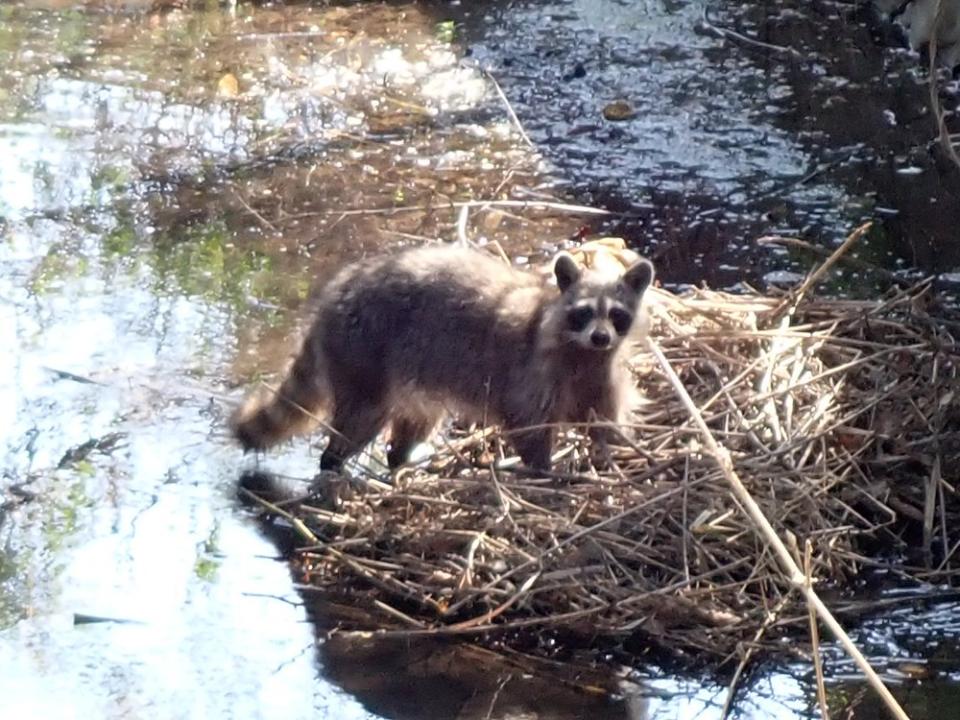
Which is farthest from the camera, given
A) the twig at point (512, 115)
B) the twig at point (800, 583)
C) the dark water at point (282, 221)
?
the twig at point (512, 115)

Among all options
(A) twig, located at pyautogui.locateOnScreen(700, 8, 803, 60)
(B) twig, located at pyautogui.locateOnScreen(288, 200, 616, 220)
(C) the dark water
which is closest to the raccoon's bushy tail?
(C) the dark water

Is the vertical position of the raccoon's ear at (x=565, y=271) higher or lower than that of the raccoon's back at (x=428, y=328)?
higher

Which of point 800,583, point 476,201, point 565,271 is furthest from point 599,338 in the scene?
point 476,201

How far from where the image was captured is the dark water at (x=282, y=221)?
Answer: 13.6 ft

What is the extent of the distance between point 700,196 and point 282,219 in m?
1.73

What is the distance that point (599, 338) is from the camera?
4.85m

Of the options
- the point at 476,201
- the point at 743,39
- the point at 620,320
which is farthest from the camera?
the point at 743,39

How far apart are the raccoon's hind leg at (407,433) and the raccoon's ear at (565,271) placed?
0.60m

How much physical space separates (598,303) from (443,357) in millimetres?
511

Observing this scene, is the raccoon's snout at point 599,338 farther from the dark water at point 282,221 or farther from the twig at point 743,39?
the twig at point 743,39

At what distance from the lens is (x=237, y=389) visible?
5492mm

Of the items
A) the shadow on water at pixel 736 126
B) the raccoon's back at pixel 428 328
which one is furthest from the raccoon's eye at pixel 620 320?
the shadow on water at pixel 736 126

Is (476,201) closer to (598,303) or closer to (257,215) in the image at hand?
(257,215)

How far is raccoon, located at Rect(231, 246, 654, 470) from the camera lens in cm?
502
